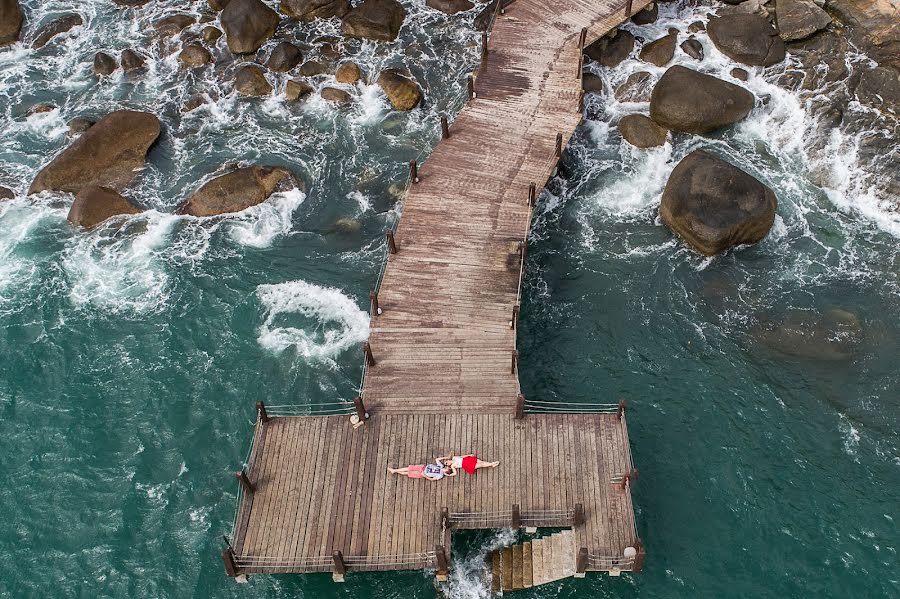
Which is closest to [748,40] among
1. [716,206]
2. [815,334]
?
[716,206]

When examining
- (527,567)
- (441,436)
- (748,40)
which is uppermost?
(748,40)

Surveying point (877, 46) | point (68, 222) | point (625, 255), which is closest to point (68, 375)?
point (68, 222)

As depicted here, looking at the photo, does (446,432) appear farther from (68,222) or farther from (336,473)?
(68,222)

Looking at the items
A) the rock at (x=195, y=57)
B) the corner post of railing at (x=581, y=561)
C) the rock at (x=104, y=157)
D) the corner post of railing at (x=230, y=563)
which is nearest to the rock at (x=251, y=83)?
the rock at (x=195, y=57)

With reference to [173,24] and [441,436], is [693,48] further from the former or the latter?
[173,24]

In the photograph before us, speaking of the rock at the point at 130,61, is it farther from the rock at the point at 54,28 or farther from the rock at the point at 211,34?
the rock at the point at 54,28

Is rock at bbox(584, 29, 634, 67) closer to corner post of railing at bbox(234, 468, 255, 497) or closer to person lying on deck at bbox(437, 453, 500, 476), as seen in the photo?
person lying on deck at bbox(437, 453, 500, 476)

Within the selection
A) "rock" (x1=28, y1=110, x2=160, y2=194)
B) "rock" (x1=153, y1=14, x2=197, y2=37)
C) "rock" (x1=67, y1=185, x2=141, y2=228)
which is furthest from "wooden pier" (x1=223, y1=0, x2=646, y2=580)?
"rock" (x1=153, y1=14, x2=197, y2=37)
